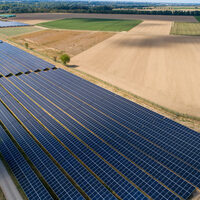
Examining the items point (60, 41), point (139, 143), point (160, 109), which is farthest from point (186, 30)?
point (139, 143)

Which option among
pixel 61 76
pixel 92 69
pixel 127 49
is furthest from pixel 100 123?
pixel 127 49

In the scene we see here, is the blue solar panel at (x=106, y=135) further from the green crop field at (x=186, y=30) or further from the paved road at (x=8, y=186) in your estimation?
the green crop field at (x=186, y=30)

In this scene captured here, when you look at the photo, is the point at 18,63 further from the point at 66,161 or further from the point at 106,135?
the point at 66,161

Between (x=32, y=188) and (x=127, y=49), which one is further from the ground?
(x=127, y=49)

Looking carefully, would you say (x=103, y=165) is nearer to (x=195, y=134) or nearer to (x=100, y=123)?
(x=100, y=123)

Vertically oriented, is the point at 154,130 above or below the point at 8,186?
above

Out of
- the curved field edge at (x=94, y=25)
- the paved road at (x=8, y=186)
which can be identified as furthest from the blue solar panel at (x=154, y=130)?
the curved field edge at (x=94, y=25)

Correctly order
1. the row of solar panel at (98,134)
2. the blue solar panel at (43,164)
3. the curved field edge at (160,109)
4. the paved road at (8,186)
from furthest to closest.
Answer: the curved field edge at (160,109), the paved road at (8,186), the row of solar panel at (98,134), the blue solar panel at (43,164)
